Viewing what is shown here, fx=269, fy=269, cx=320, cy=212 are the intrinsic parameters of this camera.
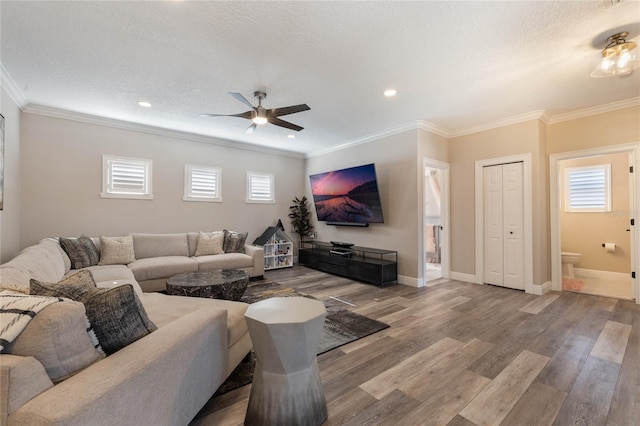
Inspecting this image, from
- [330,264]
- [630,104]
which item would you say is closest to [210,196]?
[330,264]

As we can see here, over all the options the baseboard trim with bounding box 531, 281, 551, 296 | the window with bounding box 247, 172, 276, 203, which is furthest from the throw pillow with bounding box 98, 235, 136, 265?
the baseboard trim with bounding box 531, 281, 551, 296

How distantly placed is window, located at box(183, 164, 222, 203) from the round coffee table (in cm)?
239

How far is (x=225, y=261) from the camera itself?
445cm

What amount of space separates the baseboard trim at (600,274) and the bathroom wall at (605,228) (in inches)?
2.2

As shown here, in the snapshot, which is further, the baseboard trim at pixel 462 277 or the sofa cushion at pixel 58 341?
the baseboard trim at pixel 462 277

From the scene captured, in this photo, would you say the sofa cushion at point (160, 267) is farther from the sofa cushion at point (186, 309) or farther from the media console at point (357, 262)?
the media console at point (357, 262)

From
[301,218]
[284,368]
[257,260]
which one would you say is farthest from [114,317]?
[301,218]

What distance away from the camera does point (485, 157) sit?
4.54 metres

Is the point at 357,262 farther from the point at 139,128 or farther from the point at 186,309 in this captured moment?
the point at 139,128

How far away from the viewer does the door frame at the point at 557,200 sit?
3.55 meters

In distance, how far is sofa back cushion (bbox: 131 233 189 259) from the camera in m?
4.34

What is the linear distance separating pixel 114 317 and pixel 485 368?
2.51 meters

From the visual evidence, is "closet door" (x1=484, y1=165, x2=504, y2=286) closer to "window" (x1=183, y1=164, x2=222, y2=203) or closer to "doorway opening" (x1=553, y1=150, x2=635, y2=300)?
"doorway opening" (x1=553, y1=150, x2=635, y2=300)

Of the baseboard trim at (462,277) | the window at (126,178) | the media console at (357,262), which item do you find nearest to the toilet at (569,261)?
the baseboard trim at (462,277)
